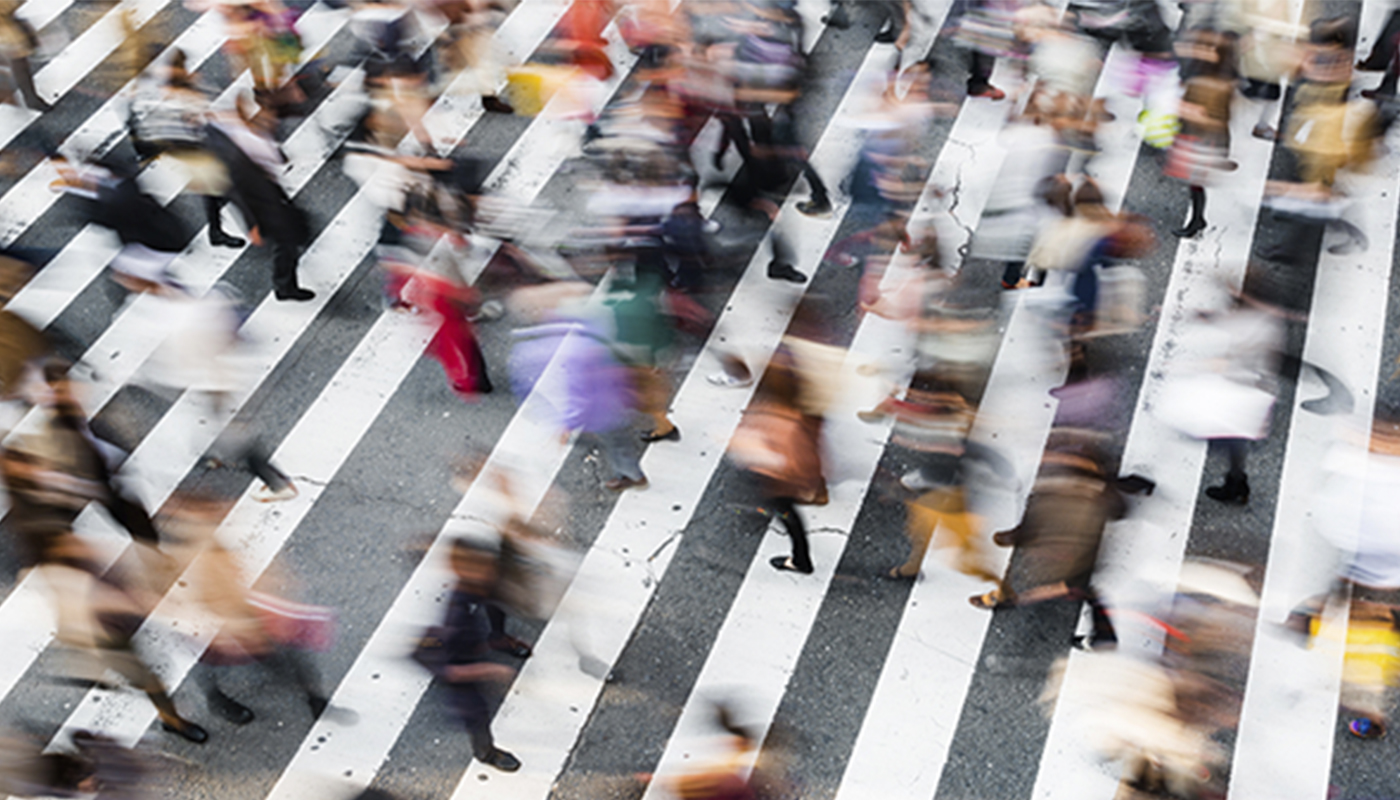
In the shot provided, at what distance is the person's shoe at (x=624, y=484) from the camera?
870 cm

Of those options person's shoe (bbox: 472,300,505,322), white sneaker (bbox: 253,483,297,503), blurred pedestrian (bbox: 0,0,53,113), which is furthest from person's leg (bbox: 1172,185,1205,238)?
blurred pedestrian (bbox: 0,0,53,113)

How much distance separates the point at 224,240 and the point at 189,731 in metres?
4.59

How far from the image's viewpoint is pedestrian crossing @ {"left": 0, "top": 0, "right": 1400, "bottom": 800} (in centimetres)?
735

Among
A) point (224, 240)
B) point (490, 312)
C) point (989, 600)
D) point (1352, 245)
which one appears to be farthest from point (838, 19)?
point (989, 600)

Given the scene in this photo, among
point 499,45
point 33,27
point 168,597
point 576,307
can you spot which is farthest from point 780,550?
point 33,27

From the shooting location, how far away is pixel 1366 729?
284 inches

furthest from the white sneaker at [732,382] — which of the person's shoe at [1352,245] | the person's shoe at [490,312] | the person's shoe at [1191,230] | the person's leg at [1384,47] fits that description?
the person's leg at [1384,47]

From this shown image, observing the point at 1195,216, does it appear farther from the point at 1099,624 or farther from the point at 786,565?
the point at 786,565

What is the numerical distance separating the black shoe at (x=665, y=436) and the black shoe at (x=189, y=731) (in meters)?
3.44

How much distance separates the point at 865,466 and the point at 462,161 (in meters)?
4.83

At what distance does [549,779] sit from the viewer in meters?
7.25

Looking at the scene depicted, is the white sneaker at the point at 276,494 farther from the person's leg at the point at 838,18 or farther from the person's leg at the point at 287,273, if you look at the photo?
the person's leg at the point at 838,18

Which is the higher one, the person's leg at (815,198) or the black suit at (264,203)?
the black suit at (264,203)

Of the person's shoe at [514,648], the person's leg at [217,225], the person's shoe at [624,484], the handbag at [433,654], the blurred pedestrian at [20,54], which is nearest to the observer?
the handbag at [433,654]
